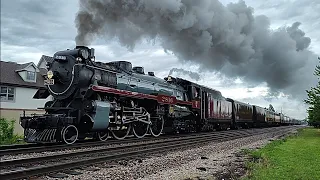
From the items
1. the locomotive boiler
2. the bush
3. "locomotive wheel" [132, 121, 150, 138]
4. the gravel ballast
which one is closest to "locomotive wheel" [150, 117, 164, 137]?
the locomotive boiler

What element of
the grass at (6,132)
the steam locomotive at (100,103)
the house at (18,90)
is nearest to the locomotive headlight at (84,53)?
the steam locomotive at (100,103)

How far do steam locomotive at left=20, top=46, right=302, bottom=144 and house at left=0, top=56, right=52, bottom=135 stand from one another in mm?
12061

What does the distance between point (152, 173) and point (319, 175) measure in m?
3.84

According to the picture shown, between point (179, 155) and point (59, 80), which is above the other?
point (59, 80)

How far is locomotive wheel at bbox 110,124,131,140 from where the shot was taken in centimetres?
1570

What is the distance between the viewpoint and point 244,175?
297 inches

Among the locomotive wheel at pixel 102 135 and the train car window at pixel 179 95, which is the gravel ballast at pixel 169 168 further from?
the train car window at pixel 179 95

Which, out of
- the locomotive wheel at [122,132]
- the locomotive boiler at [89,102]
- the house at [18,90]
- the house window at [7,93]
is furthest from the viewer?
the house window at [7,93]

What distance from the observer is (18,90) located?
2872cm

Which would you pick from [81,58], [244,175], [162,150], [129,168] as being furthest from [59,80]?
[244,175]

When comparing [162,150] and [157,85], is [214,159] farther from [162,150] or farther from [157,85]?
[157,85]

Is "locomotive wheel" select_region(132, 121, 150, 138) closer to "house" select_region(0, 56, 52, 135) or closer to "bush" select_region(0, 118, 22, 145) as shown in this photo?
"bush" select_region(0, 118, 22, 145)

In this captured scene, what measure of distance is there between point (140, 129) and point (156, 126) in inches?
58.4

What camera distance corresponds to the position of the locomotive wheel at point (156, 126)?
18.2m
